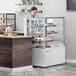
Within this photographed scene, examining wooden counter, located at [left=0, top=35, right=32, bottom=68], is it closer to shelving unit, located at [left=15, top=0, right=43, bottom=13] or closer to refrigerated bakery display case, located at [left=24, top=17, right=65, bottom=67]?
refrigerated bakery display case, located at [left=24, top=17, right=65, bottom=67]

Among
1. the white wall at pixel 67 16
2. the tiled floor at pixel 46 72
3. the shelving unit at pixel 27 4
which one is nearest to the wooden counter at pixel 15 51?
the tiled floor at pixel 46 72

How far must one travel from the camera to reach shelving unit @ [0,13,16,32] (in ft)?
37.3

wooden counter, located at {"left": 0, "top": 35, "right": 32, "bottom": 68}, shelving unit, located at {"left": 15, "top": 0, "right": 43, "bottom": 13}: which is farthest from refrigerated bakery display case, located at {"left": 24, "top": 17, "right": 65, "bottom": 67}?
shelving unit, located at {"left": 15, "top": 0, "right": 43, "bottom": 13}

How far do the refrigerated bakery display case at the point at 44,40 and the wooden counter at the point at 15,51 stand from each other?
316mm

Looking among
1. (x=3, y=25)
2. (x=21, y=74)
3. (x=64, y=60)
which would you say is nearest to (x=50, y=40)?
(x=64, y=60)

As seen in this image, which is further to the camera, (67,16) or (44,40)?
(67,16)

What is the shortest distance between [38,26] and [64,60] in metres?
1.54

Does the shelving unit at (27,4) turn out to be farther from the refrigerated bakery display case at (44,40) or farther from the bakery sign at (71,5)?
the refrigerated bakery display case at (44,40)

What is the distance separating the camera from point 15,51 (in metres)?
8.46

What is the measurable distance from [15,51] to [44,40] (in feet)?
3.38

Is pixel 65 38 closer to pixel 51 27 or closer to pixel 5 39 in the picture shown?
pixel 51 27

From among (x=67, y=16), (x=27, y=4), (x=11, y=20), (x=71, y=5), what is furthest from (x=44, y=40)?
(x=11, y=20)

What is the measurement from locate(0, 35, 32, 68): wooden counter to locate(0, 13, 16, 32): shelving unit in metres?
2.61

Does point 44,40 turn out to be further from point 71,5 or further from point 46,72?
point 71,5
